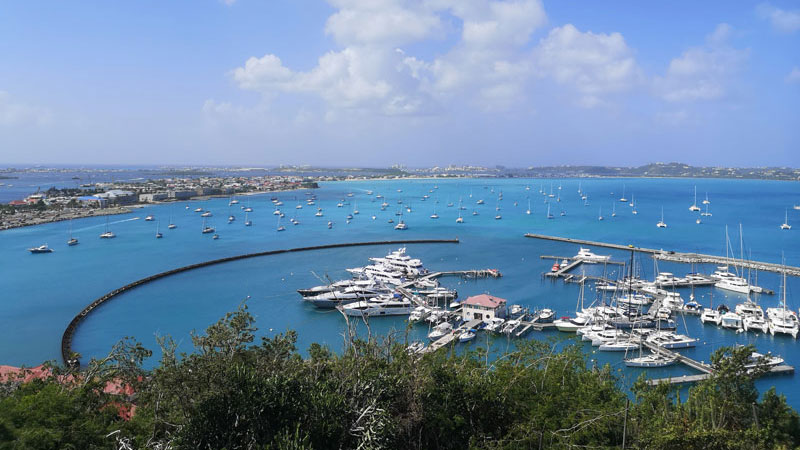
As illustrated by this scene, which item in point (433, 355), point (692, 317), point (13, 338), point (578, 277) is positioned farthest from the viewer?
point (578, 277)

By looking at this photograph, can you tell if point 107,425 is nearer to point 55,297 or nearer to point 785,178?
point 55,297

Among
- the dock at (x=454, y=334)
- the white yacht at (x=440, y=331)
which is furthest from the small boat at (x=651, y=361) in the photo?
the white yacht at (x=440, y=331)

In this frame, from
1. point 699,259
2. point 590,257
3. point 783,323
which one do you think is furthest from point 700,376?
point 699,259

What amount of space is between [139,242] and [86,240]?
351 cm

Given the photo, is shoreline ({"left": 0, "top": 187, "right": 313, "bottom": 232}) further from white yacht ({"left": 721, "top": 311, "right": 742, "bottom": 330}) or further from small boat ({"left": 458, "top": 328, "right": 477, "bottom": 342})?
white yacht ({"left": 721, "top": 311, "right": 742, "bottom": 330})

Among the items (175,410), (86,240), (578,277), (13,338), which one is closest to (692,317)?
(578,277)

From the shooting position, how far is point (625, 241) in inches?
1155

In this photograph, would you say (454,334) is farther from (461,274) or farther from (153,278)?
(153,278)

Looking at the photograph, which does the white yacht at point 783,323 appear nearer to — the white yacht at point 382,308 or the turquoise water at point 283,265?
the turquoise water at point 283,265

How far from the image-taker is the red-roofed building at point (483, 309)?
15000mm

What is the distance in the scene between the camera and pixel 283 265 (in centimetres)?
2283

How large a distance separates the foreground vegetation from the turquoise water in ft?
5.29

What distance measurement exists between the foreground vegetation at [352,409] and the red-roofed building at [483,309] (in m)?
7.70

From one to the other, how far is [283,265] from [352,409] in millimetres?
18425
